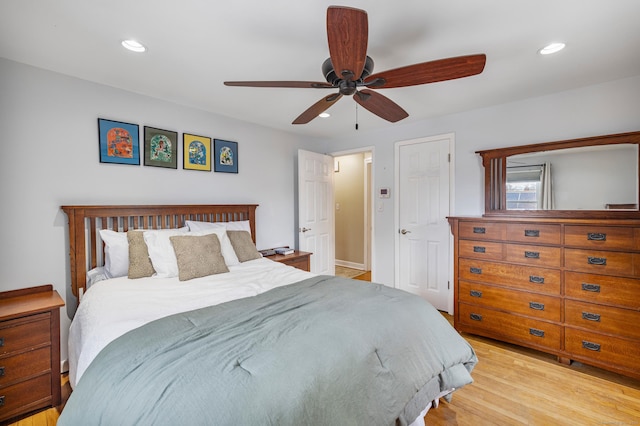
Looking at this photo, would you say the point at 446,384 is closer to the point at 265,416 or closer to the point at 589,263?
the point at 265,416

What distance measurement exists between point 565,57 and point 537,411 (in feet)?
8.05

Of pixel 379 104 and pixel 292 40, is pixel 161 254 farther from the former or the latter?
pixel 379 104

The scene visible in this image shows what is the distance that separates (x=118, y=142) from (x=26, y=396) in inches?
77.1

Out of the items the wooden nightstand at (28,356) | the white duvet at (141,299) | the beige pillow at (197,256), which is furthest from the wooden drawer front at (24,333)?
the beige pillow at (197,256)

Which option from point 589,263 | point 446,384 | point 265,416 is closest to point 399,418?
point 446,384

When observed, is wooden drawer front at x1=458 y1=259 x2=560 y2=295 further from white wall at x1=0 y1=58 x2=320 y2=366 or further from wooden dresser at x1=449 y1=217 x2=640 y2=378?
white wall at x1=0 y1=58 x2=320 y2=366

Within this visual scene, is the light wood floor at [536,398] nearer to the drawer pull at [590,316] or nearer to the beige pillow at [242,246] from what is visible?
the drawer pull at [590,316]

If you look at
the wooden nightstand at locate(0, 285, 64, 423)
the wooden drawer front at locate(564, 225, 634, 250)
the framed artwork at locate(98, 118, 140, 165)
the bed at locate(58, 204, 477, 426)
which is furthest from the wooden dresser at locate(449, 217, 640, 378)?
the wooden nightstand at locate(0, 285, 64, 423)

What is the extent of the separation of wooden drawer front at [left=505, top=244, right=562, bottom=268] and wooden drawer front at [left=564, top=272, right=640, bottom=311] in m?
0.14

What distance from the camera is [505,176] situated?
296 cm

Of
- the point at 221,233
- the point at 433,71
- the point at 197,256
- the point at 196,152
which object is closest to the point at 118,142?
the point at 196,152

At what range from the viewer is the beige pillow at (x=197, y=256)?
223cm

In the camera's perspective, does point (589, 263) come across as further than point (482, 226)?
No

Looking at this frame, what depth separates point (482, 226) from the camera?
2.76 metres
